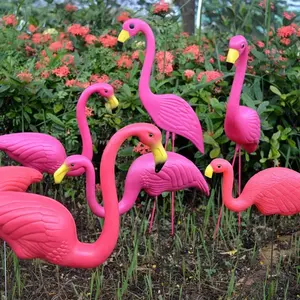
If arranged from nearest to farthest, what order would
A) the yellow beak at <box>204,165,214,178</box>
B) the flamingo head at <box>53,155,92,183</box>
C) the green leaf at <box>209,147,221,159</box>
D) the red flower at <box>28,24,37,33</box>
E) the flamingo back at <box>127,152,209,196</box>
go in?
the flamingo head at <box>53,155,92,183</box>
the yellow beak at <box>204,165,214,178</box>
the flamingo back at <box>127,152,209,196</box>
the green leaf at <box>209,147,221,159</box>
the red flower at <box>28,24,37,33</box>

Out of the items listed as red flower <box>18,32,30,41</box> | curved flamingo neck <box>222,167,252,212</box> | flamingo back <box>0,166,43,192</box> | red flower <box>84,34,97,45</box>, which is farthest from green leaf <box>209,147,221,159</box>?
red flower <box>18,32,30,41</box>

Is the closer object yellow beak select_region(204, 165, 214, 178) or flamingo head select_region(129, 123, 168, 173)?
flamingo head select_region(129, 123, 168, 173)

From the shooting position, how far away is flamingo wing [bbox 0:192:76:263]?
1.97 meters

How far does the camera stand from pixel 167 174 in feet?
8.56

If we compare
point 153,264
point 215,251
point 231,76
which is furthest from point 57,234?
point 231,76

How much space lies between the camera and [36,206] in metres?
2.01

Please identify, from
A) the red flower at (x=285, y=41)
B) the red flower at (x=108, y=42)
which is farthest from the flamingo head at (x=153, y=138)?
the red flower at (x=285, y=41)

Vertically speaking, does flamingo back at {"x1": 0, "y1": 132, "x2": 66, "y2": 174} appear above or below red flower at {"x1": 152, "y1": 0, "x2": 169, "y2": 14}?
below

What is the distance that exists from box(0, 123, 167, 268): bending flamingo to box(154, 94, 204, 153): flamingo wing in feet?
2.26

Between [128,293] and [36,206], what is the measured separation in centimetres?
90

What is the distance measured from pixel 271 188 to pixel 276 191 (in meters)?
→ 0.03

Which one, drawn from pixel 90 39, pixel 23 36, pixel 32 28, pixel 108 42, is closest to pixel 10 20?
pixel 23 36

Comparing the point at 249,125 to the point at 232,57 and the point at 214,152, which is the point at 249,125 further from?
the point at 214,152

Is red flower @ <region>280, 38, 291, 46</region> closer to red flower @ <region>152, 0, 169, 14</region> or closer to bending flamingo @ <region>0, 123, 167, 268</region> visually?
red flower @ <region>152, 0, 169, 14</region>
